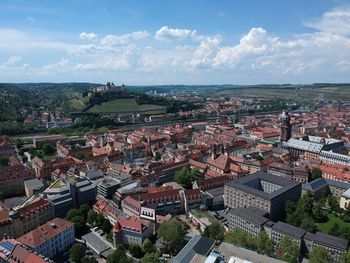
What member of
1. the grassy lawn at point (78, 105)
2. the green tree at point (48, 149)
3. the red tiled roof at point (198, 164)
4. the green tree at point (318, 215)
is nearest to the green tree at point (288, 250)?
the green tree at point (318, 215)

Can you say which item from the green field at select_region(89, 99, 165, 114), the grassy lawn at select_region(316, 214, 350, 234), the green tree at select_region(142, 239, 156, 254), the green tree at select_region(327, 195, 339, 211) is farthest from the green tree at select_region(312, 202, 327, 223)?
the green field at select_region(89, 99, 165, 114)

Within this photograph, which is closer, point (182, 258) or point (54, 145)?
point (182, 258)

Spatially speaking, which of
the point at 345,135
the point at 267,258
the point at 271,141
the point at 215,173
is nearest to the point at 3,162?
the point at 215,173

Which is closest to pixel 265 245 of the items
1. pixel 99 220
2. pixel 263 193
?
pixel 263 193

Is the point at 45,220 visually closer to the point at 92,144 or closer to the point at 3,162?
the point at 3,162

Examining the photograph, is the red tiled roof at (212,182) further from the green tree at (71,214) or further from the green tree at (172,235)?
the green tree at (71,214)

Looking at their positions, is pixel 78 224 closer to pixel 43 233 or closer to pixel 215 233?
pixel 43 233
